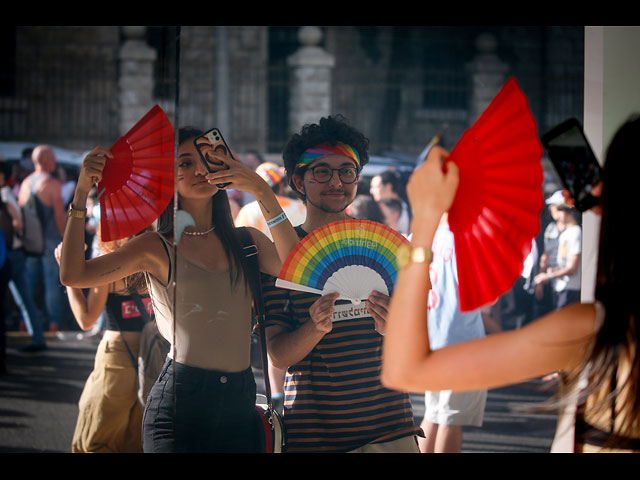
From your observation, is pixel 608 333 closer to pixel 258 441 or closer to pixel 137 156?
pixel 258 441

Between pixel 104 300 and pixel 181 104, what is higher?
pixel 181 104

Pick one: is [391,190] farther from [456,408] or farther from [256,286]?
[456,408]

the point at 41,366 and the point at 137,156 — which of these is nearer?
the point at 137,156

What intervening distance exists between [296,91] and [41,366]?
4.53 m

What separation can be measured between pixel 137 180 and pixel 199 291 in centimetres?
47

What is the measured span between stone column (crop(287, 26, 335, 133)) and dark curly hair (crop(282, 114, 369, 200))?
0.02m

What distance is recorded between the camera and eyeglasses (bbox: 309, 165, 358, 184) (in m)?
2.22

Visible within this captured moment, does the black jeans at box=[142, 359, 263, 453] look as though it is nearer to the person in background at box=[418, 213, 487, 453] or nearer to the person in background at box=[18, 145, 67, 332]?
the person in background at box=[418, 213, 487, 453]

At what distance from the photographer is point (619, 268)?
4.51 ft

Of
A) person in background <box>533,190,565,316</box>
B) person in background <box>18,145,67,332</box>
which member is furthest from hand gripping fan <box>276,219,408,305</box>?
person in background <box>18,145,67,332</box>

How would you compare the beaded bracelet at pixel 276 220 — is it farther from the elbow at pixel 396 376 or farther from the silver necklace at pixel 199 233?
the elbow at pixel 396 376

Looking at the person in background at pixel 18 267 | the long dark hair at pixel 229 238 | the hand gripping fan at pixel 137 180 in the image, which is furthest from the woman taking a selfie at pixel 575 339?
the person in background at pixel 18 267
